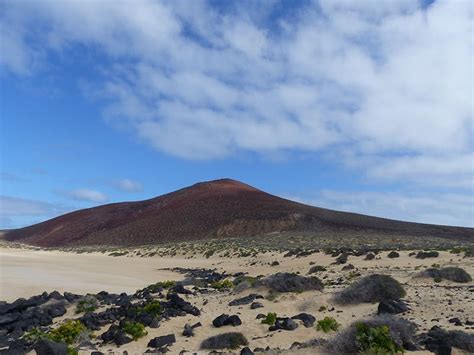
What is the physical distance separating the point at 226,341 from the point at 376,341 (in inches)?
142

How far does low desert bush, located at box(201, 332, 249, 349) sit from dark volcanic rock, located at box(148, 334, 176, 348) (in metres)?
0.85

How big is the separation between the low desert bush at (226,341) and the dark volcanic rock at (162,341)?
0.85m

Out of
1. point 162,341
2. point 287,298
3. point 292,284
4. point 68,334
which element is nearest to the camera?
point 162,341

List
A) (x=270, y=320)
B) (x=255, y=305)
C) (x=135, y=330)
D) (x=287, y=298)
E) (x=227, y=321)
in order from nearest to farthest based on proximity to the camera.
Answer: (x=135, y=330) < (x=270, y=320) < (x=227, y=321) < (x=255, y=305) < (x=287, y=298)

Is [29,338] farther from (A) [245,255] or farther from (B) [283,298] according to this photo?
(A) [245,255]

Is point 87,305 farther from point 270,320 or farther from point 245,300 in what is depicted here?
point 270,320

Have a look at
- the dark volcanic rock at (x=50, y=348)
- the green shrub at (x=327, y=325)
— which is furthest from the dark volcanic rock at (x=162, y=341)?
the green shrub at (x=327, y=325)

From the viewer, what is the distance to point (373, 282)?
583 inches

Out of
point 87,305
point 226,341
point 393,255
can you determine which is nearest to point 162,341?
point 226,341

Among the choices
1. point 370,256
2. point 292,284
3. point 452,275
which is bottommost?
point 292,284

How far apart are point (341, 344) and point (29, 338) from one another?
8447mm

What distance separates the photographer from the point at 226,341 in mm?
11406

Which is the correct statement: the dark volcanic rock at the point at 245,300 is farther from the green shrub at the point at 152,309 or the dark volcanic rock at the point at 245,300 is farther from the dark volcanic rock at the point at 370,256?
the dark volcanic rock at the point at 370,256

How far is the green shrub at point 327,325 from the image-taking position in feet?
39.1
